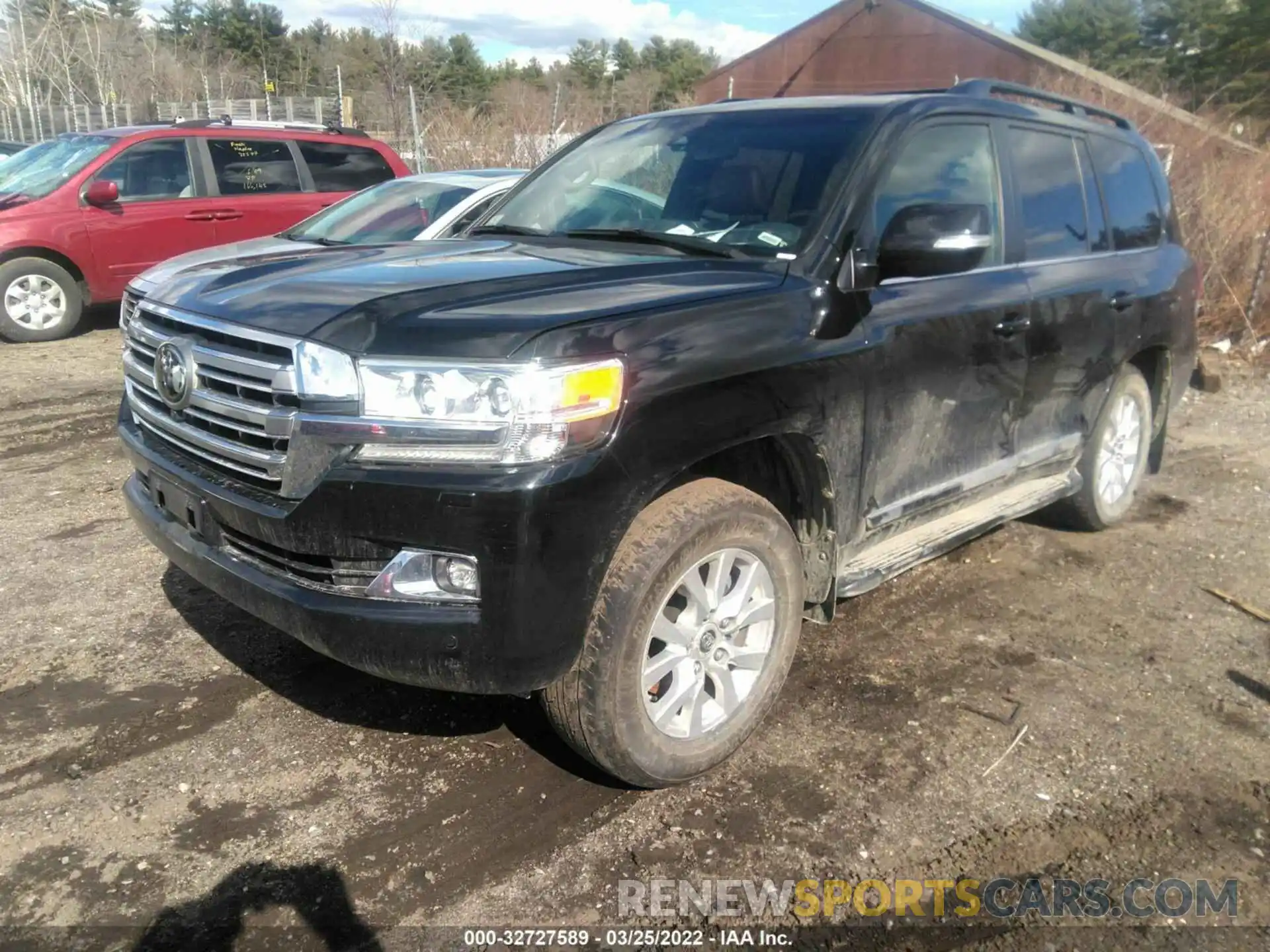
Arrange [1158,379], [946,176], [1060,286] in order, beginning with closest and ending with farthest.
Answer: [946,176] → [1060,286] → [1158,379]

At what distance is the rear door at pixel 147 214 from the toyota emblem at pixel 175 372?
7.41m

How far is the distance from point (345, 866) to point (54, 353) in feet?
25.6

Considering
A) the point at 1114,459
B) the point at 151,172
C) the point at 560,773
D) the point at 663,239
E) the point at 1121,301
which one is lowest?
the point at 560,773

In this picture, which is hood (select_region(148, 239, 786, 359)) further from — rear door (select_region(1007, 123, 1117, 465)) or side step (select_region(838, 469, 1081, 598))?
rear door (select_region(1007, 123, 1117, 465))

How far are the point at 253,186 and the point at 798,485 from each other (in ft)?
28.4

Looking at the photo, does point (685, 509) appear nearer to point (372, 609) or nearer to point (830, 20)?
point (372, 609)

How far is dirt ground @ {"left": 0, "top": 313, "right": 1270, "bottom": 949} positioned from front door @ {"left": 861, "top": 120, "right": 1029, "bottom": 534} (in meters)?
0.71

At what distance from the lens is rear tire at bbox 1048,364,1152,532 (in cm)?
481

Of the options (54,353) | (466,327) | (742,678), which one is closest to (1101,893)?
(742,678)

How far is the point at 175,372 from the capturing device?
9.51ft

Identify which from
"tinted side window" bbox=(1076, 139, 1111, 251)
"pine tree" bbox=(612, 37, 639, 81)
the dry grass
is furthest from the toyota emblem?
"pine tree" bbox=(612, 37, 639, 81)

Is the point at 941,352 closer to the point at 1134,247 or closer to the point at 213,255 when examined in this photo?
the point at 1134,247

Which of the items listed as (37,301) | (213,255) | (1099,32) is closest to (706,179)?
(213,255)

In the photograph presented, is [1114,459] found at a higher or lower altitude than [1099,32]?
lower
